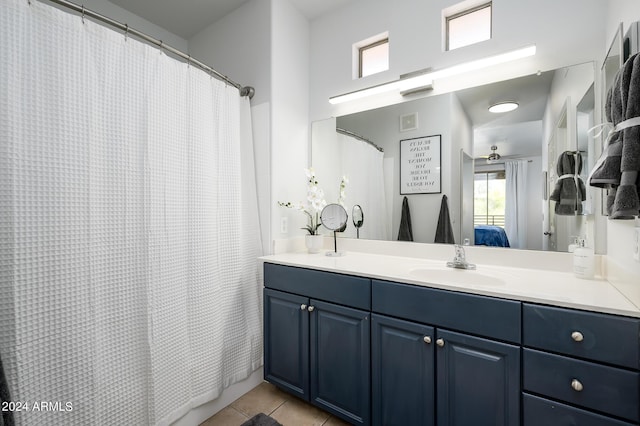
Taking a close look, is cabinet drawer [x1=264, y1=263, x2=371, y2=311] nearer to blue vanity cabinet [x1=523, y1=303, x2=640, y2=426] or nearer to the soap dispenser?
blue vanity cabinet [x1=523, y1=303, x2=640, y2=426]

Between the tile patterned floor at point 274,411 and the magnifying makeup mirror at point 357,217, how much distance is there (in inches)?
46.2

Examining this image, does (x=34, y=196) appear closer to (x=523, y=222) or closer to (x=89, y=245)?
(x=89, y=245)

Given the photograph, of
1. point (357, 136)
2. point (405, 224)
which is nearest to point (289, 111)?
point (357, 136)

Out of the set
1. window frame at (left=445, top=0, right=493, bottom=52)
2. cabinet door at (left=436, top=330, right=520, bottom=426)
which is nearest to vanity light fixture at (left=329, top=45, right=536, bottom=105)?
window frame at (left=445, top=0, right=493, bottom=52)

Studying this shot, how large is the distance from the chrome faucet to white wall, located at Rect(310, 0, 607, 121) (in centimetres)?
101

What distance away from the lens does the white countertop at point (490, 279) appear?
0.98 m

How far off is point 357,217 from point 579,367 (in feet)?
4.67

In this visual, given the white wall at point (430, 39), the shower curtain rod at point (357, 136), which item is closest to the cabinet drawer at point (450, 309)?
the shower curtain rod at point (357, 136)

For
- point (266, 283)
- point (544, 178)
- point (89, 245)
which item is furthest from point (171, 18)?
point (544, 178)

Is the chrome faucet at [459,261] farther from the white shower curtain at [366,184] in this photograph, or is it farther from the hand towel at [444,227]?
the white shower curtain at [366,184]

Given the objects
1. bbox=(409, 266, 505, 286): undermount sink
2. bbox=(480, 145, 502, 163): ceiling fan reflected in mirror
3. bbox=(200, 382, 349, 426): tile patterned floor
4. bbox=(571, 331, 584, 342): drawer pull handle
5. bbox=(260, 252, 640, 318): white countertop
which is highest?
bbox=(480, 145, 502, 163): ceiling fan reflected in mirror

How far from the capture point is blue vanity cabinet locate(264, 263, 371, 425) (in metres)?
1.42

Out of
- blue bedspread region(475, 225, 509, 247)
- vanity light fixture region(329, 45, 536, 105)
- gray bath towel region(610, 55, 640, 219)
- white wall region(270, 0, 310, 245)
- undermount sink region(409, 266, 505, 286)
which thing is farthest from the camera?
white wall region(270, 0, 310, 245)

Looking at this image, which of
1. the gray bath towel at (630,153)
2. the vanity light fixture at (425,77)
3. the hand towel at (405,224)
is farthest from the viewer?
the hand towel at (405,224)
